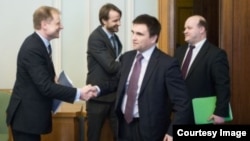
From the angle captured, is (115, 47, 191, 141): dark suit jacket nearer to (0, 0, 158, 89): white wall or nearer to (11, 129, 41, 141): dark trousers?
(11, 129, 41, 141): dark trousers

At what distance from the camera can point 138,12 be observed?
441cm

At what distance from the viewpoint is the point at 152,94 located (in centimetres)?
262

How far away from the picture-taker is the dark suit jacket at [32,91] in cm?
282

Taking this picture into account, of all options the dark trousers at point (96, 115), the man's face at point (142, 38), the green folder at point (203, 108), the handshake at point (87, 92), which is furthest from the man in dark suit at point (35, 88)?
the green folder at point (203, 108)

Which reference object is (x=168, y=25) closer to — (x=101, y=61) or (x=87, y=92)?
(x=101, y=61)

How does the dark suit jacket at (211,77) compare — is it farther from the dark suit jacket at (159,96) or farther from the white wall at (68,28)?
the white wall at (68,28)

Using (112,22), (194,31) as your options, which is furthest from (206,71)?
(112,22)

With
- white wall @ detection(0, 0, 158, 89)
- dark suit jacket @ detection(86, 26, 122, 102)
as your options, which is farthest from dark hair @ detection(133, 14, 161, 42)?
white wall @ detection(0, 0, 158, 89)

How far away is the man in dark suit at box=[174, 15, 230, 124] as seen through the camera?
314cm

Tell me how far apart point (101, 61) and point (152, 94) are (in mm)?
1010

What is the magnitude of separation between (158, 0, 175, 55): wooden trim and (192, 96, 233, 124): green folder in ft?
2.61

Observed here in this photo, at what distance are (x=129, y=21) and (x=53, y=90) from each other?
1729mm

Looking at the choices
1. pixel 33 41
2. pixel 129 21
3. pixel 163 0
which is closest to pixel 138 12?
pixel 129 21

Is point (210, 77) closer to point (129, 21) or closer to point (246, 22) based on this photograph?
point (246, 22)
